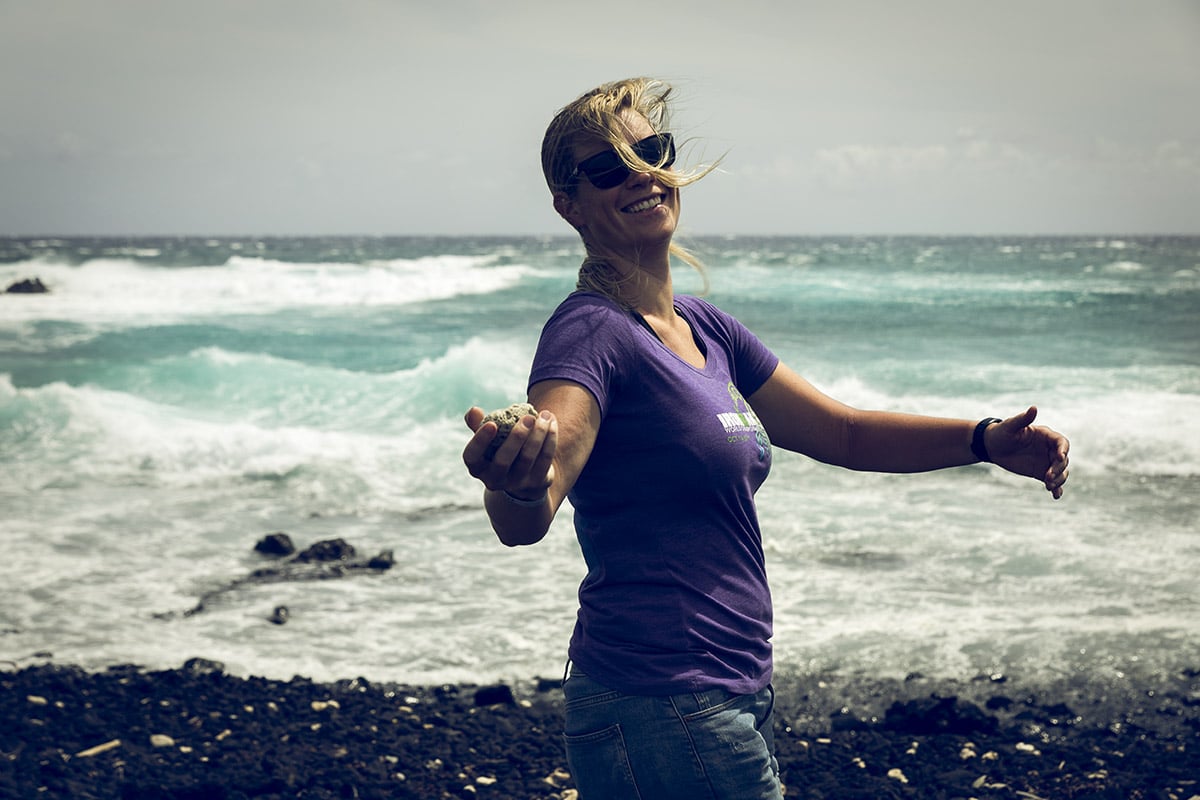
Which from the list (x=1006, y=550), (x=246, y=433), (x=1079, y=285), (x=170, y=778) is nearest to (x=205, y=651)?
(x=170, y=778)

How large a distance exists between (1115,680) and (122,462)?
10.1m

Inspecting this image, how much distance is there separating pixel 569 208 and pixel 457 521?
25.7 ft

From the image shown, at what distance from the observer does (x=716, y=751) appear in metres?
2.02

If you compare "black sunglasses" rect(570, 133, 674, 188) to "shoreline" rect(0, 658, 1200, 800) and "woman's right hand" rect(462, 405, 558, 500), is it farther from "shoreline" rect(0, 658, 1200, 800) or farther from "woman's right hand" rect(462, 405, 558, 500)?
"shoreline" rect(0, 658, 1200, 800)

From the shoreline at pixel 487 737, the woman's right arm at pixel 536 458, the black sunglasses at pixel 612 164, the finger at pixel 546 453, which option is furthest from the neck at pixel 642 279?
the shoreline at pixel 487 737

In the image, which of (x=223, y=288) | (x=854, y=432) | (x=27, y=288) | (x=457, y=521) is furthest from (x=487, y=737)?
(x=27, y=288)

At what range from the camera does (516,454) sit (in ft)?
5.26

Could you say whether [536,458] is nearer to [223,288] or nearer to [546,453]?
[546,453]

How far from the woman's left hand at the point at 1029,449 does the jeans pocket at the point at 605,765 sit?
3.26 feet

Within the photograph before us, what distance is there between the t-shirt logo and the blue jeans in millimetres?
461

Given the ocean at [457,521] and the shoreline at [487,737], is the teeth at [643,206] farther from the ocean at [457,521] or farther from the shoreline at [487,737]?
the shoreline at [487,737]

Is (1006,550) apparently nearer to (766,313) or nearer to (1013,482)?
(1013,482)

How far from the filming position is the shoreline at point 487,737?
4.93m

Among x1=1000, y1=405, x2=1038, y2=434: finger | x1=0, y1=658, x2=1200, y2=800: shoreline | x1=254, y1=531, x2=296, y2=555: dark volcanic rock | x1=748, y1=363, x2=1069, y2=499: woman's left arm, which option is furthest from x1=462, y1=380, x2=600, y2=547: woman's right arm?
x1=254, y1=531, x2=296, y2=555: dark volcanic rock
